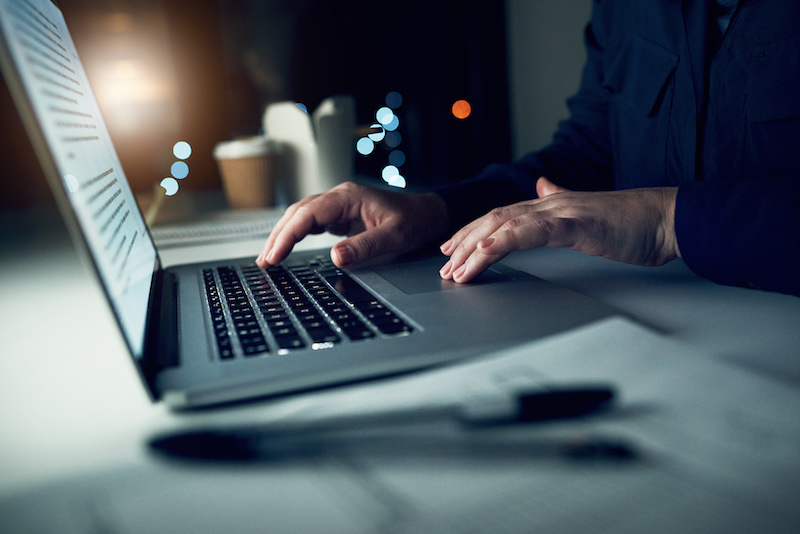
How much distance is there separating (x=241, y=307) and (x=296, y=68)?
2.82 metres

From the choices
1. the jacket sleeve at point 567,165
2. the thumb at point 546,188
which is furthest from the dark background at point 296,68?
the thumb at point 546,188

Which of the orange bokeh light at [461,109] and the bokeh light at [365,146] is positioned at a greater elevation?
the orange bokeh light at [461,109]

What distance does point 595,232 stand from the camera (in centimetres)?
62

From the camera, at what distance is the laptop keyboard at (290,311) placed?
44 cm

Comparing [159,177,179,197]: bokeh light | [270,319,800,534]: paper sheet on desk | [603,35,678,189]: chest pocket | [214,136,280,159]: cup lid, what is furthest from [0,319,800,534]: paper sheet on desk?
[159,177,179,197]: bokeh light

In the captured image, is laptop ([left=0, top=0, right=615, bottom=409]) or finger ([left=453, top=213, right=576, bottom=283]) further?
finger ([left=453, top=213, right=576, bottom=283])

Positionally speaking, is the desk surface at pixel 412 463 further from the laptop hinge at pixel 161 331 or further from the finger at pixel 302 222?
the finger at pixel 302 222

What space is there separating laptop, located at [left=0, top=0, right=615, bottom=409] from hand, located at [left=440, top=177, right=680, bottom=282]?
0.03 metres

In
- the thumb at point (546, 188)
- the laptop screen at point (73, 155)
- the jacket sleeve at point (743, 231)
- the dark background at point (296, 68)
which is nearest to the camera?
the laptop screen at point (73, 155)

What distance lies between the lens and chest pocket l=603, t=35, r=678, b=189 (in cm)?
94

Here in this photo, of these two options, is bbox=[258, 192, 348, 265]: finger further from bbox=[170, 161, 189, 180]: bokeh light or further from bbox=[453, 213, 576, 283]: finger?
bbox=[170, 161, 189, 180]: bokeh light

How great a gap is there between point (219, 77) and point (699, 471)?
2.90 metres

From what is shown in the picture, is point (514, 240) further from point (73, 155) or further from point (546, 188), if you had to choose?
point (73, 155)

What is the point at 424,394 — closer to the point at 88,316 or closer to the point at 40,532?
the point at 40,532
